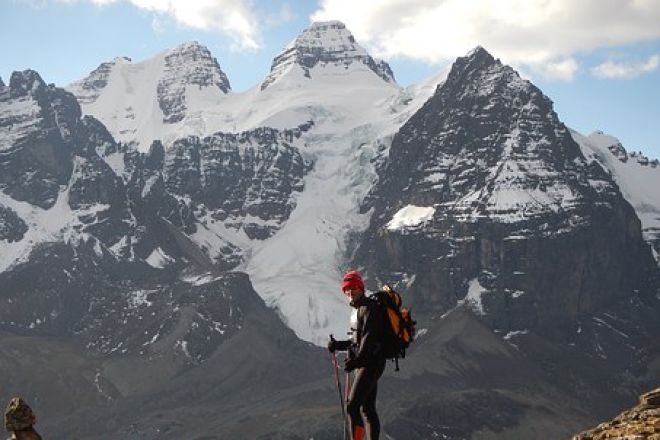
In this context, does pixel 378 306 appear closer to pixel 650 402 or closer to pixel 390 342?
pixel 390 342

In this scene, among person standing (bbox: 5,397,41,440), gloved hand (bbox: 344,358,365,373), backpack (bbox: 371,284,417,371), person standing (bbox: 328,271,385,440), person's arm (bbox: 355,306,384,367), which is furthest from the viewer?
backpack (bbox: 371,284,417,371)

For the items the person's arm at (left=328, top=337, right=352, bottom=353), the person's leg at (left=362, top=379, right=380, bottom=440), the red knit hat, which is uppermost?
the red knit hat

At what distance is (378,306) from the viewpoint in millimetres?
24109

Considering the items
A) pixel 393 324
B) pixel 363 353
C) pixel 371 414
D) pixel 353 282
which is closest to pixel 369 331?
pixel 363 353

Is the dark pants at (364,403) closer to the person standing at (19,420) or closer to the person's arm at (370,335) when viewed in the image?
the person's arm at (370,335)

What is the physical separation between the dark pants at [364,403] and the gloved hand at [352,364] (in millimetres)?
480

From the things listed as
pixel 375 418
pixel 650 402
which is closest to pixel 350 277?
pixel 375 418

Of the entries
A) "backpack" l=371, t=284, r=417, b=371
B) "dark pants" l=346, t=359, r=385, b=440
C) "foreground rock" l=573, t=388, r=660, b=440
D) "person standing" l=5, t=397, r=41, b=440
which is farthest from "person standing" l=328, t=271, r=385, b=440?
"person standing" l=5, t=397, r=41, b=440

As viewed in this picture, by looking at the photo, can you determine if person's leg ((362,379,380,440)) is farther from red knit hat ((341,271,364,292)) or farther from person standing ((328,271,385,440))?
red knit hat ((341,271,364,292))

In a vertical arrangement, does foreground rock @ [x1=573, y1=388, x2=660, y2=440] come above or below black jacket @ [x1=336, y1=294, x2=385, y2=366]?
below

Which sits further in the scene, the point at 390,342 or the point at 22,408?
the point at 390,342

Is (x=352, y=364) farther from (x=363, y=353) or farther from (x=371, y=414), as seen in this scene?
(x=371, y=414)

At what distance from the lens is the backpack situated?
79.5 ft

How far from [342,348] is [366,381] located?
1.02 meters
